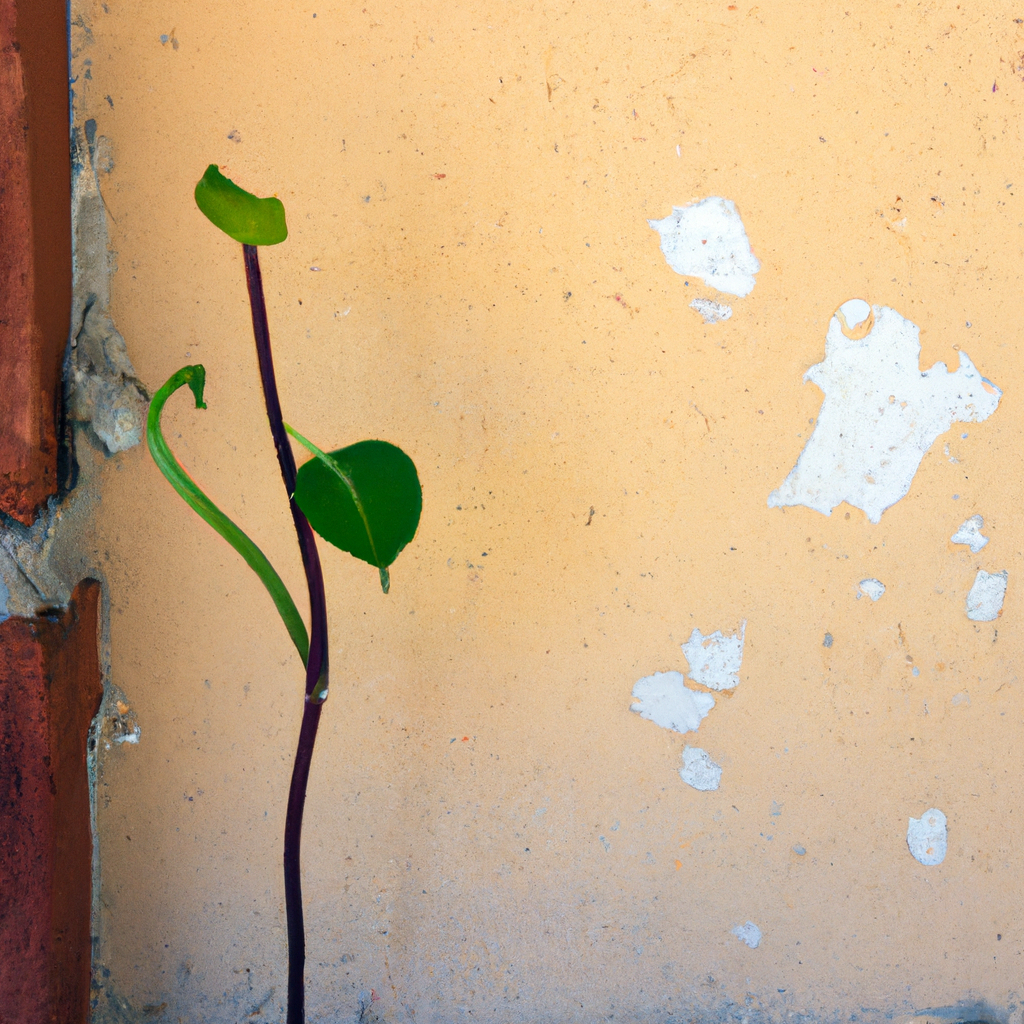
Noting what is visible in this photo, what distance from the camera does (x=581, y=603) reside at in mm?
935

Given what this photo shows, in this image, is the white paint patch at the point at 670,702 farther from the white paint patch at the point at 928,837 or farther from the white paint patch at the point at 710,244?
the white paint patch at the point at 710,244

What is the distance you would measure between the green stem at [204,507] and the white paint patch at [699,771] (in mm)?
523

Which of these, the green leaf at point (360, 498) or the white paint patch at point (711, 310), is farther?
the white paint patch at point (711, 310)

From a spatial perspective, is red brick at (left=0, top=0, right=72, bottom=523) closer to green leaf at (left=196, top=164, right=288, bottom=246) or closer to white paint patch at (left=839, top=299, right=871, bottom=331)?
green leaf at (left=196, top=164, right=288, bottom=246)

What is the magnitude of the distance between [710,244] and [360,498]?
55 cm

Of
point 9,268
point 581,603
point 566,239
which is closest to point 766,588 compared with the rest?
point 581,603

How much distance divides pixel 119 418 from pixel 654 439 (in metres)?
0.68

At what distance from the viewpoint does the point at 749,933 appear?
0.96 m

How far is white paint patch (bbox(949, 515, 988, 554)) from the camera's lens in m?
0.94

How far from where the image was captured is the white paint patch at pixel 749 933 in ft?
3.14

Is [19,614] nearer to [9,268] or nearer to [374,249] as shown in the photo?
[9,268]

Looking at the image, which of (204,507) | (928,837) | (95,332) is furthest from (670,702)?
(95,332)

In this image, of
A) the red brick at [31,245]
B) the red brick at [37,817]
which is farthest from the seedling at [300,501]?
the red brick at [37,817]

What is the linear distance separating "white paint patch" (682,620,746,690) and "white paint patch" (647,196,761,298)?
0.46 meters
